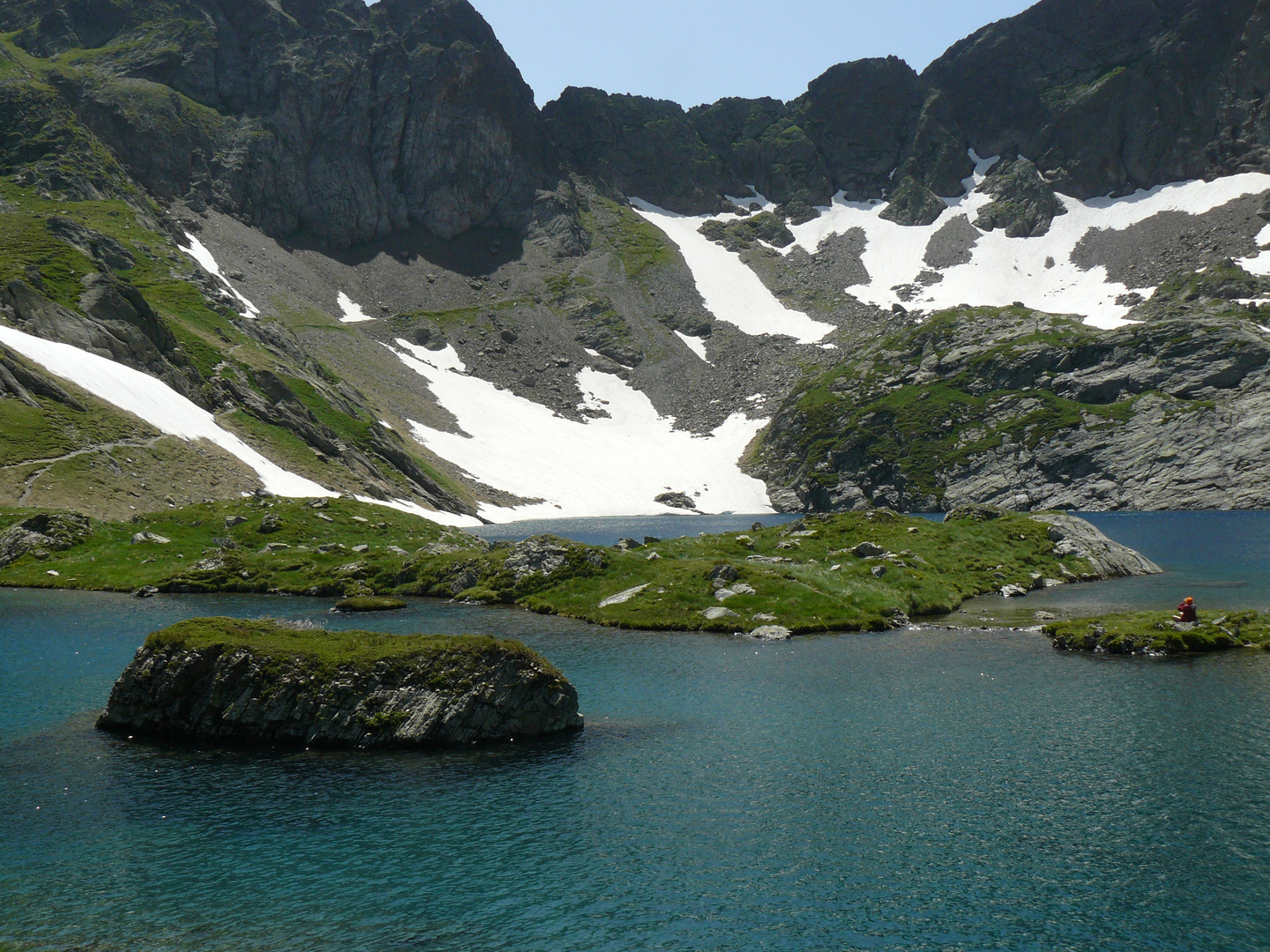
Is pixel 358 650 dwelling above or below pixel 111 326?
below

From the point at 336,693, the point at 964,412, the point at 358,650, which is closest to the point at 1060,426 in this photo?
the point at 964,412

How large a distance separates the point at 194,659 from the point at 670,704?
58.9 ft

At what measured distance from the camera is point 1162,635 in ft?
139

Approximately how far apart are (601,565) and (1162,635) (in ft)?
115

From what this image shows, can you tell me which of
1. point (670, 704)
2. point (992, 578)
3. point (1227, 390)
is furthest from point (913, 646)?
point (1227, 390)

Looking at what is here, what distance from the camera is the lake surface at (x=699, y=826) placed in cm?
1686

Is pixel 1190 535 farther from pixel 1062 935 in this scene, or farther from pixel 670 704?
pixel 1062 935

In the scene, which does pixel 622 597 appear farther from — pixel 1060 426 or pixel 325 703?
pixel 1060 426

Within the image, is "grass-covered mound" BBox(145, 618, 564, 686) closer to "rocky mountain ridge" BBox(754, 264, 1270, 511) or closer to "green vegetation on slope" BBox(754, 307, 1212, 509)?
"rocky mountain ridge" BBox(754, 264, 1270, 511)

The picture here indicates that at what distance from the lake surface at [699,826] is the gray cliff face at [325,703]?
1138 mm

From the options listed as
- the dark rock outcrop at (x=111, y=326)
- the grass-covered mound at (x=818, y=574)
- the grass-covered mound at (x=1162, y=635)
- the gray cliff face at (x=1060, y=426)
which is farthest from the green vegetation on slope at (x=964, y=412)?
the grass-covered mound at (x=1162, y=635)

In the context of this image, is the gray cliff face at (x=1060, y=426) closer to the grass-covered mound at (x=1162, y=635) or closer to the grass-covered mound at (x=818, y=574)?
the grass-covered mound at (x=818, y=574)

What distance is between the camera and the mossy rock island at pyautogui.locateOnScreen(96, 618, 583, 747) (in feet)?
94.0

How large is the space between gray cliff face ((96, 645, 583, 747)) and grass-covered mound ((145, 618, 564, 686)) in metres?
0.19
